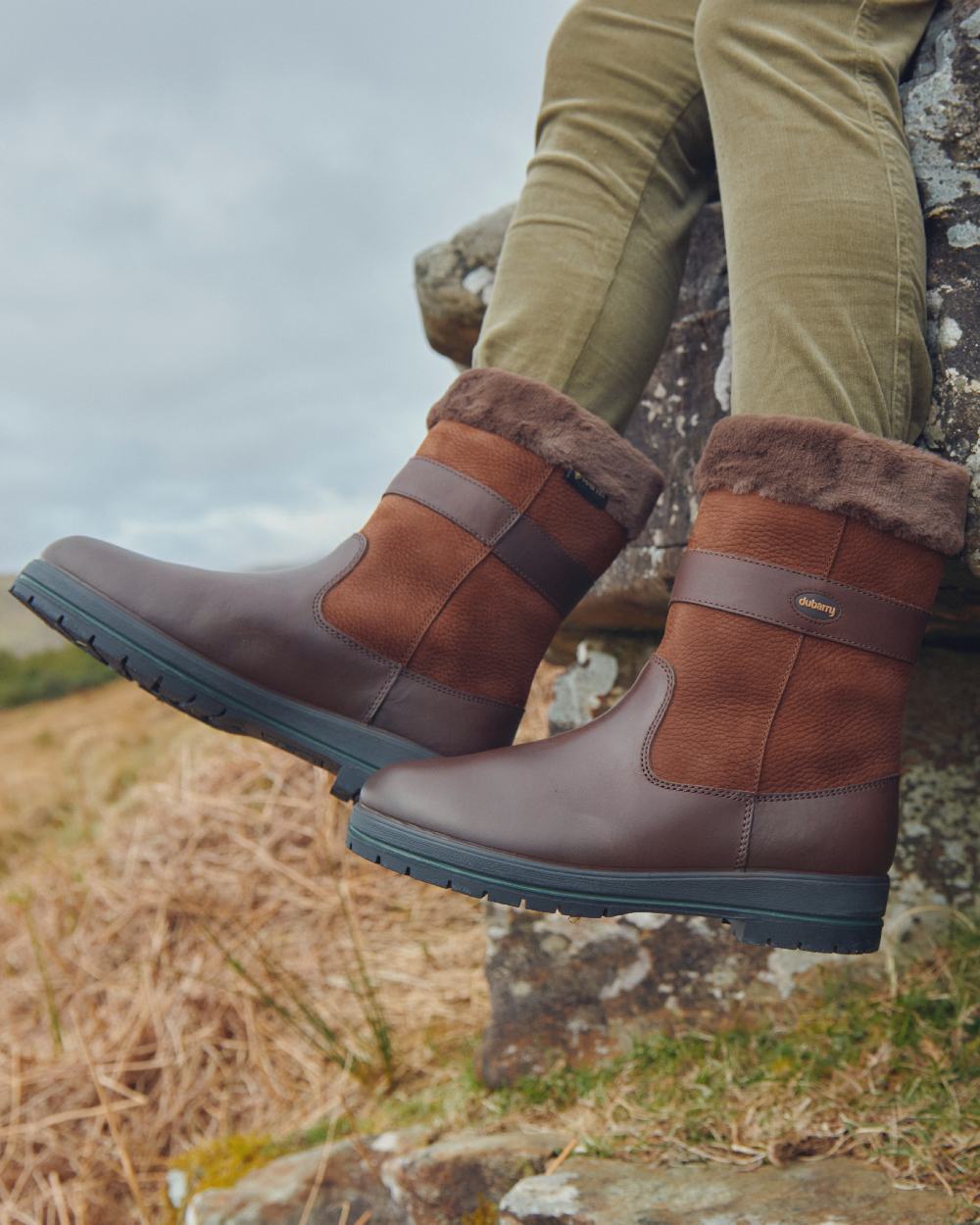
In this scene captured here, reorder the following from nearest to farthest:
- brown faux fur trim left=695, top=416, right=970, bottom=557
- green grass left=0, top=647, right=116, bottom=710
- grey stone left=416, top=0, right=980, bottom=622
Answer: brown faux fur trim left=695, top=416, right=970, bottom=557, grey stone left=416, top=0, right=980, bottom=622, green grass left=0, top=647, right=116, bottom=710

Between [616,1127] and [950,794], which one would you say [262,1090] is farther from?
[950,794]

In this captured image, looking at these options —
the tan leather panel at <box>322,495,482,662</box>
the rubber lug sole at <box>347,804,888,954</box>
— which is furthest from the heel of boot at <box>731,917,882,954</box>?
the tan leather panel at <box>322,495,482,662</box>

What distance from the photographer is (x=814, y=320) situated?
3.69 feet

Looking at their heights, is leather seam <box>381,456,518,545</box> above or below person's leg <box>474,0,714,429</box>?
below

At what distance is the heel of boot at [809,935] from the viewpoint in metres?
1.12

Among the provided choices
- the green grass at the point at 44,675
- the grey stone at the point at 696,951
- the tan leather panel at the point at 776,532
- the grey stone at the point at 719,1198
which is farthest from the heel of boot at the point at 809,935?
the green grass at the point at 44,675

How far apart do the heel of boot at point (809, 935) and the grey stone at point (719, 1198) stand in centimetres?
29

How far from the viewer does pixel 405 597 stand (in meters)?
1.30

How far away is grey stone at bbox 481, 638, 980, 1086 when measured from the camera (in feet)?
5.60

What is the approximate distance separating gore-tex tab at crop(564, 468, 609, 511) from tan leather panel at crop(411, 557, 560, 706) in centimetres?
14

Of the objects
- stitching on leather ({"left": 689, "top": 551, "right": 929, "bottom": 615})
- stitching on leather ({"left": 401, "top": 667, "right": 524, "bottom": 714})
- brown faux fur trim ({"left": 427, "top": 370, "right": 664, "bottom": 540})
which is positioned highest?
brown faux fur trim ({"left": 427, "top": 370, "right": 664, "bottom": 540})

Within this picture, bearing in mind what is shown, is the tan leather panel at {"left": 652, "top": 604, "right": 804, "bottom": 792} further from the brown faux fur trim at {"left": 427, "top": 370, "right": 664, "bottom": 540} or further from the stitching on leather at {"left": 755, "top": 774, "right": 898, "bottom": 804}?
the brown faux fur trim at {"left": 427, "top": 370, "right": 664, "bottom": 540}

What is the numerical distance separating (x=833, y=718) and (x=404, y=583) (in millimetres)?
541

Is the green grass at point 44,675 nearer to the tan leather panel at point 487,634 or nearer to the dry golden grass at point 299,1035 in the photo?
the dry golden grass at point 299,1035
